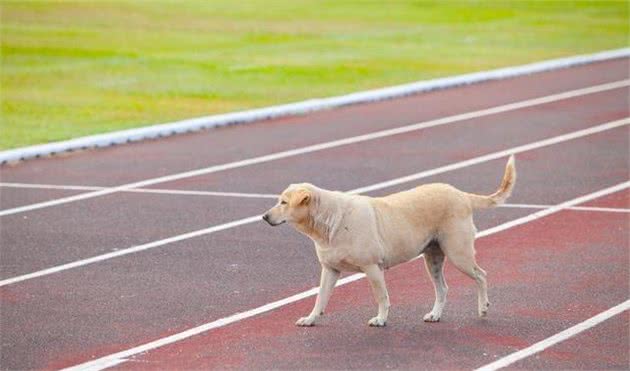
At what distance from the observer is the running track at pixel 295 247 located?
32.9ft

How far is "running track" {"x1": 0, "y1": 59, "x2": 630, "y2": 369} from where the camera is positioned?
10031mm

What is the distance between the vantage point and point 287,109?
69.7ft

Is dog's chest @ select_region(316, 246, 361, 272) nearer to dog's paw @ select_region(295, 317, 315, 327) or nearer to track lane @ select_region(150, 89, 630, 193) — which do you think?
dog's paw @ select_region(295, 317, 315, 327)

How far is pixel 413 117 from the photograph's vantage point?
21000mm

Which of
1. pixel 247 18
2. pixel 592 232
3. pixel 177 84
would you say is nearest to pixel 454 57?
pixel 177 84

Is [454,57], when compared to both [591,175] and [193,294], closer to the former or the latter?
[591,175]

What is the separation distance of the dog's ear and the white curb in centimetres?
806

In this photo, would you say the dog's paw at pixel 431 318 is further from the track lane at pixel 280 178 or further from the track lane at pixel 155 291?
the track lane at pixel 280 178

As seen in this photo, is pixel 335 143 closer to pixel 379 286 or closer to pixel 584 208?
pixel 584 208

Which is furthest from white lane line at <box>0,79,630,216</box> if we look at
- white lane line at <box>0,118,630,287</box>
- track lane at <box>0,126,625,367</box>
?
track lane at <box>0,126,625,367</box>

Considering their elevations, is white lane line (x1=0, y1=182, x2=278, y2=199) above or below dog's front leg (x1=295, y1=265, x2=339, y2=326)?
below

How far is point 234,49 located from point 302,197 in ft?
62.1

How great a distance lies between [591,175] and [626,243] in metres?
3.61

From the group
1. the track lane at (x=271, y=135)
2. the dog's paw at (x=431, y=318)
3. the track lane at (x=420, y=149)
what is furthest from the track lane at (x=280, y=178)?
the dog's paw at (x=431, y=318)
